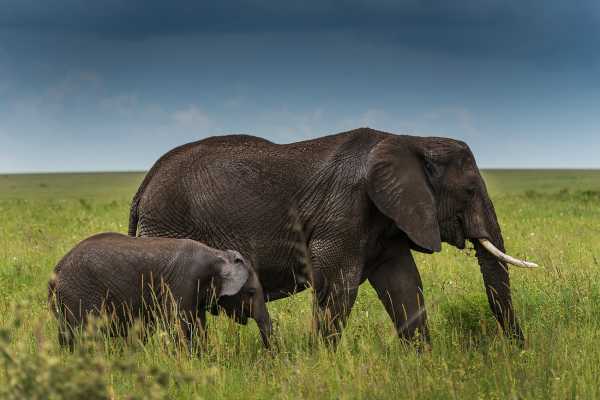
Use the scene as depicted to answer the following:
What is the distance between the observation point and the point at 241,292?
750cm

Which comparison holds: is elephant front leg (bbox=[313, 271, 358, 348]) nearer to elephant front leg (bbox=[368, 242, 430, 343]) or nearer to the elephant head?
elephant front leg (bbox=[368, 242, 430, 343])

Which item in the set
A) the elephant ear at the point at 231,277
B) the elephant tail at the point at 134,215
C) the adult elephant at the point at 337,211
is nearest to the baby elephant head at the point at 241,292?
the elephant ear at the point at 231,277

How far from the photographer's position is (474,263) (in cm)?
1368

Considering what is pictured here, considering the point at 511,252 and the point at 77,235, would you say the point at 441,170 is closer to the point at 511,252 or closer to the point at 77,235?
the point at 511,252

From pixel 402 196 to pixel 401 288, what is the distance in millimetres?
1055

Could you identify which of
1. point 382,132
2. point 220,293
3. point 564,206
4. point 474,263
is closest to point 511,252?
point 474,263

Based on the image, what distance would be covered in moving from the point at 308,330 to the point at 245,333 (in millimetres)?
639

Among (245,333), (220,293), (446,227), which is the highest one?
(446,227)

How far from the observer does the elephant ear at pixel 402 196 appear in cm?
751

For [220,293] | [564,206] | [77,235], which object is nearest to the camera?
[220,293]

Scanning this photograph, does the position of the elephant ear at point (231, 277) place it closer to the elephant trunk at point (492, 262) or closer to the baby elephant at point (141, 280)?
the baby elephant at point (141, 280)

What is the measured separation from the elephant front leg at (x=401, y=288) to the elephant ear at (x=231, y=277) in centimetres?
145

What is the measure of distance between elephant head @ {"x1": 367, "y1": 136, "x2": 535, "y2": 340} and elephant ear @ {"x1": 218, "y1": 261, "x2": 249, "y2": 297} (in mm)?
1414

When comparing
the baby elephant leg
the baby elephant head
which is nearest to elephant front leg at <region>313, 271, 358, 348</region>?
the baby elephant head
